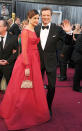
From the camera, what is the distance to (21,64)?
9.40 feet

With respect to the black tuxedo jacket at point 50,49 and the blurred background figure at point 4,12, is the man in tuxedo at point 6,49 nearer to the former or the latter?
the black tuxedo jacket at point 50,49

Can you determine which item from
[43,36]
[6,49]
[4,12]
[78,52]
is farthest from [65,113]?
[4,12]

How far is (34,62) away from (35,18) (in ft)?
1.93

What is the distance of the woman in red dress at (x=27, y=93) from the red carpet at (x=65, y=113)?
137 mm

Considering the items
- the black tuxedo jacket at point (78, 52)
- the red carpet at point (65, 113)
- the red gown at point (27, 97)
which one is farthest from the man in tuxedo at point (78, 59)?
the red gown at point (27, 97)

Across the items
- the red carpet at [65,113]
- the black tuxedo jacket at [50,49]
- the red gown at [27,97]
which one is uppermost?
the black tuxedo jacket at [50,49]

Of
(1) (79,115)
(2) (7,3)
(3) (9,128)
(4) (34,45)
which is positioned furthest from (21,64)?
(2) (7,3)

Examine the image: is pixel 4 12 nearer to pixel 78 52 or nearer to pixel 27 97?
pixel 78 52

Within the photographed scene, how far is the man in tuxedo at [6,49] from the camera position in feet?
11.2

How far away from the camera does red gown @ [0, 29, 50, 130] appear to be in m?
2.75

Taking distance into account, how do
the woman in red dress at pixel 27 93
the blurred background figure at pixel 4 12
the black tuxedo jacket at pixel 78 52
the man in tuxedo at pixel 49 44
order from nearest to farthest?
the woman in red dress at pixel 27 93 → the man in tuxedo at pixel 49 44 → the black tuxedo jacket at pixel 78 52 → the blurred background figure at pixel 4 12

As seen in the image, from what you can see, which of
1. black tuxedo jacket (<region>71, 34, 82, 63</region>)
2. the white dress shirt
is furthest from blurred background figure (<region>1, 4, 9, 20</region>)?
the white dress shirt

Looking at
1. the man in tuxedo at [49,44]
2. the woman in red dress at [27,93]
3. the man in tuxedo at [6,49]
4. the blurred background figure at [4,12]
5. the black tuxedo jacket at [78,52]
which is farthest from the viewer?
the blurred background figure at [4,12]

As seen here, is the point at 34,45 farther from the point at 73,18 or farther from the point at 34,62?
the point at 73,18
